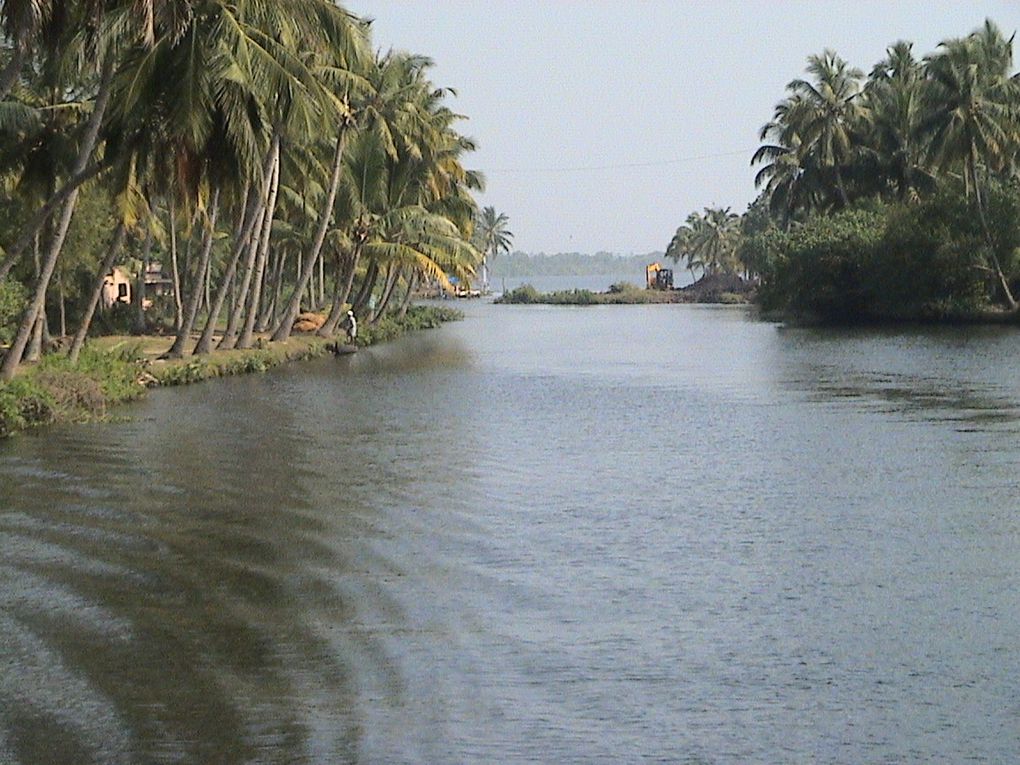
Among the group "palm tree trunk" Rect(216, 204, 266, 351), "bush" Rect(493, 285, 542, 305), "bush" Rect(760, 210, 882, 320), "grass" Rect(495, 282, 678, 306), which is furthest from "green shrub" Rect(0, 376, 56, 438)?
"bush" Rect(493, 285, 542, 305)

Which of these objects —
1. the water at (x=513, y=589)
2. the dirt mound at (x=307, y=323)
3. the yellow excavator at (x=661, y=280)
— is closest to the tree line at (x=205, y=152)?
the dirt mound at (x=307, y=323)

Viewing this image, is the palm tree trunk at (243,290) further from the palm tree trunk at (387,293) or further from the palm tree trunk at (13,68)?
the palm tree trunk at (387,293)

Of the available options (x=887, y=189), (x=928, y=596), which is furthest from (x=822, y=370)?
(x=887, y=189)

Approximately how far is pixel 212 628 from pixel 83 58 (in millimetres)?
19679

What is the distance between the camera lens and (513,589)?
40.9 ft

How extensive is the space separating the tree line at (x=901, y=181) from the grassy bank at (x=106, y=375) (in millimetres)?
27016

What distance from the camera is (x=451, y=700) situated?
9266 mm

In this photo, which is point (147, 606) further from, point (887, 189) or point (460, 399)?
point (887, 189)

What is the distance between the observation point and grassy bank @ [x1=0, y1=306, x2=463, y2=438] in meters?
23.5

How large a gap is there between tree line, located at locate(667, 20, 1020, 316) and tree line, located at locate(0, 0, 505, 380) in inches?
694

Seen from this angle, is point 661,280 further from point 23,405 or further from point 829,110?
point 23,405

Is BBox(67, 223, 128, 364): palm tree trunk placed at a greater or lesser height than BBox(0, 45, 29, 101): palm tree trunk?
lesser

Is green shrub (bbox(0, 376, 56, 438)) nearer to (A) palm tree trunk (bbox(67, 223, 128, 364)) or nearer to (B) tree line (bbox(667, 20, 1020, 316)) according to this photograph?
(A) palm tree trunk (bbox(67, 223, 128, 364))

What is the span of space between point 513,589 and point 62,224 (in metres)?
16.4
